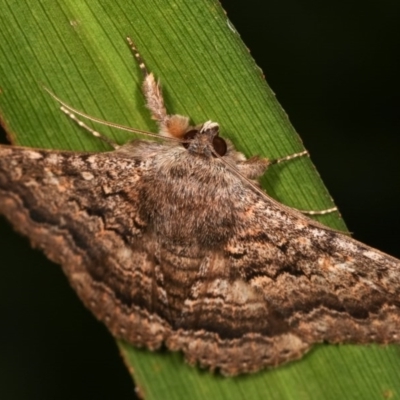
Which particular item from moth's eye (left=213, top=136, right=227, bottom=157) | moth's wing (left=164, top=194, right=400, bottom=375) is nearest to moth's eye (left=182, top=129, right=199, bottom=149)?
moth's eye (left=213, top=136, right=227, bottom=157)

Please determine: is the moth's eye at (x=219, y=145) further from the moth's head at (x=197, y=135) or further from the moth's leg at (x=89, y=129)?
the moth's leg at (x=89, y=129)

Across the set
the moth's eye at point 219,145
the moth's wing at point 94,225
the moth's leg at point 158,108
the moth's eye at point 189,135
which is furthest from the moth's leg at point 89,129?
the moth's eye at point 219,145

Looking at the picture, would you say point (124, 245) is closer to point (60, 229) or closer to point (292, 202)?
point (60, 229)

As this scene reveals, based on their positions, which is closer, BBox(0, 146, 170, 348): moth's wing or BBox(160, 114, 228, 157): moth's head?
BBox(0, 146, 170, 348): moth's wing

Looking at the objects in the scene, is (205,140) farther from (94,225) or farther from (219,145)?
(94,225)

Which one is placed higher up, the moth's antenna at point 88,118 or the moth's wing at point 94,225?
the moth's antenna at point 88,118

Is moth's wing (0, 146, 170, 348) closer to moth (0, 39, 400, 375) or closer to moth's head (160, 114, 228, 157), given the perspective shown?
moth (0, 39, 400, 375)

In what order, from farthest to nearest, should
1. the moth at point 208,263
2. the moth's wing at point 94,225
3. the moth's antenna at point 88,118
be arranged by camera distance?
the moth's antenna at point 88,118 → the moth at point 208,263 → the moth's wing at point 94,225
